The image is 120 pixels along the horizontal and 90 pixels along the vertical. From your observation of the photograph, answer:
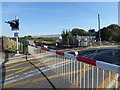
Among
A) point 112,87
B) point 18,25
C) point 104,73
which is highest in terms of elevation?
point 18,25

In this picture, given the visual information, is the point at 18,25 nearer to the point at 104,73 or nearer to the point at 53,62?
the point at 53,62

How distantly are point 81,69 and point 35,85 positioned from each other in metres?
1.76

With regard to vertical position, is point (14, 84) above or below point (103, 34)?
below

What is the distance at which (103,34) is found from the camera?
54.2 metres

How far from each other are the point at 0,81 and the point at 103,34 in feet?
174

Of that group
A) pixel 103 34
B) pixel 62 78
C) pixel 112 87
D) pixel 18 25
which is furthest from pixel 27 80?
pixel 103 34

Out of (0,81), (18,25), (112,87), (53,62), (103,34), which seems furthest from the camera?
(103,34)

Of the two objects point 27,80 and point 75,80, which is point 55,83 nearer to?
point 75,80

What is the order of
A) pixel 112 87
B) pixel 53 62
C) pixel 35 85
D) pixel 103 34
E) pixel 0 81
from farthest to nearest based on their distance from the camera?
1. pixel 103 34
2. pixel 53 62
3. pixel 0 81
4. pixel 35 85
5. pixel 112 87

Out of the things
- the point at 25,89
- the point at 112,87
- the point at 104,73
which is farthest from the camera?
the point at 25,89

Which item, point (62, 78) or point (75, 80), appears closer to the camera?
point (75, 80)

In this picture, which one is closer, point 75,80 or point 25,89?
point 25,89

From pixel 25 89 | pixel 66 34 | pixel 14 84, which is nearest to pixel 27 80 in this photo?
pixel 14 84

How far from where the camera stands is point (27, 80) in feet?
17.5
